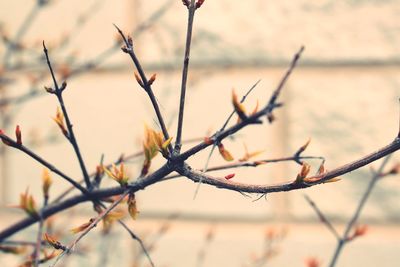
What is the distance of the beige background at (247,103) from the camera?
4.29 ft

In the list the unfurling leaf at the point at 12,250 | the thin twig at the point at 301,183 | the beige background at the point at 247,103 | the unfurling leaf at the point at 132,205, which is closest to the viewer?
the thin twig at the point at 301,183

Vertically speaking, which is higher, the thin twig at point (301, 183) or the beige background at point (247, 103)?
the beige background at point (247, 103)

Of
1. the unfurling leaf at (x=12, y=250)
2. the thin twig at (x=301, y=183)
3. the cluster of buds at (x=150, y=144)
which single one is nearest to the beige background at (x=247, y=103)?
the unfurling leaf at (x=12, y=250)

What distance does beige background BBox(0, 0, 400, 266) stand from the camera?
51.4 inches

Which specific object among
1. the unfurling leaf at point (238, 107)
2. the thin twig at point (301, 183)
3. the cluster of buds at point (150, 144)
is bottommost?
the thin twig at point (301, 183)

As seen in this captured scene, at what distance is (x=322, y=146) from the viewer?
4.33 ft

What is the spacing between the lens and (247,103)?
4.25 ft

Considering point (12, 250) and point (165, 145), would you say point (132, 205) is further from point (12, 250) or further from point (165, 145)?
point (12, 250)

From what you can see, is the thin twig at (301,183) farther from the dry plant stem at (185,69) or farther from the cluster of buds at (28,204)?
the cluster of buds at (28,204)

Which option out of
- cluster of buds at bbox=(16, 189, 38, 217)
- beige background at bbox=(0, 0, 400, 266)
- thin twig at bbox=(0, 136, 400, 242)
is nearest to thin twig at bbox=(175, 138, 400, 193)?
thin twig at bbox=(0, 136, 400, 242)

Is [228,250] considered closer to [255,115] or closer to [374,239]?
[374,239]

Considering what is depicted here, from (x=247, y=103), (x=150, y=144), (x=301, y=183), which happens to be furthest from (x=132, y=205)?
(x=247, y=103)

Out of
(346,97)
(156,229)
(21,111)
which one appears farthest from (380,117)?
(21,111)

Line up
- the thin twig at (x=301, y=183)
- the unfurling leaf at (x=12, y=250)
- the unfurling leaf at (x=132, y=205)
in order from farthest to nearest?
the unfurling leaf at (x=12, y=250) → the unfurling leaf at (x=132, y=205) → the thin twig at (x=301, y=183)
